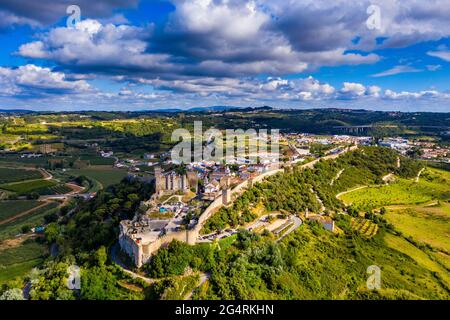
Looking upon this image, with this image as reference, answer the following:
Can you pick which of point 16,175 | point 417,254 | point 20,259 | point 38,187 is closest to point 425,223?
point 417,254

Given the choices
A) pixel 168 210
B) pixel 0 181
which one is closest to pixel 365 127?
pixel 0 181

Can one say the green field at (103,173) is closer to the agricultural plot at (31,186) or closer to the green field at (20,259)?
the agricultural plot at (31,186)

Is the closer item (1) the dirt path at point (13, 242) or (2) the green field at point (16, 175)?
(1) the dirt path at point (13, 242)

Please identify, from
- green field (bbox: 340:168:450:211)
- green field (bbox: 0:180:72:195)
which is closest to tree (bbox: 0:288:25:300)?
green field (bbox: 340:168:450:211)

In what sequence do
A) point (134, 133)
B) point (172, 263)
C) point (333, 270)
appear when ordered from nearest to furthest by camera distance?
point (172, 263) → point (333, 270) → point (134, 133)

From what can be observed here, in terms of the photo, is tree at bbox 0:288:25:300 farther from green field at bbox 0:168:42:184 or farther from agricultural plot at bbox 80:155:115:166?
agricultural plot at bbox 80:155:115:166

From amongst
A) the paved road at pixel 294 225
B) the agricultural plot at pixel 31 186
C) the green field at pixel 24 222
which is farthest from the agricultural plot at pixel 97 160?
the paved road at pixel 294 225

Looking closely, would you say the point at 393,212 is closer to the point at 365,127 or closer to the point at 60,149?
the point at 60,149
